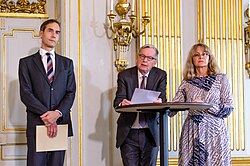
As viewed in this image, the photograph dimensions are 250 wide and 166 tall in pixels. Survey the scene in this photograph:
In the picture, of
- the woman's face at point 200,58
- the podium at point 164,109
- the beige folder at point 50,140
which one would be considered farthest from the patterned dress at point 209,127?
the beige folder at point 50,140

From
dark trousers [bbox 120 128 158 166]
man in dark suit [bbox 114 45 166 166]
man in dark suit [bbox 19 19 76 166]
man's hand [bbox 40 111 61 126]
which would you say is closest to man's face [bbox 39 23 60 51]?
man in dark suit [bbox 19 19 76 166]

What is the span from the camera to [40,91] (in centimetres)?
391

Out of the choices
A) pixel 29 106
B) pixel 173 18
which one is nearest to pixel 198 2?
pixel 173 18

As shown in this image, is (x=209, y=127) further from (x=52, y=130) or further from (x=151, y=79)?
(x=52, y=130)

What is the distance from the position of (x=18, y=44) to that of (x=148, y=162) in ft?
5.71

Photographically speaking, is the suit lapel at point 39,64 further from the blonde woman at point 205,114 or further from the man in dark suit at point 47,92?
the blonde woman at point 205,114

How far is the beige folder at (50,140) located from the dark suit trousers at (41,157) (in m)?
0.06

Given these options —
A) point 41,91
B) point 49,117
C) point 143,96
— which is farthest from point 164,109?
point 41,91

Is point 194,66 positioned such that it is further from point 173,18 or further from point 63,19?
point 63,19

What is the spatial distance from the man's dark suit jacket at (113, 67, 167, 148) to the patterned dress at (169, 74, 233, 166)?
0.23 metres

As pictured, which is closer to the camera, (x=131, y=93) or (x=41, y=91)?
(x=41, y=91)

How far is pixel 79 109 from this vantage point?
186 inches

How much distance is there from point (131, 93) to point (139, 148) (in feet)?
1.37

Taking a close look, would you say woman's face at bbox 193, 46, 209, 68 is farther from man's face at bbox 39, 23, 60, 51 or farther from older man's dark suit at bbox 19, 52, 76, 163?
man's face at bbox 39, 23, 60, 51
